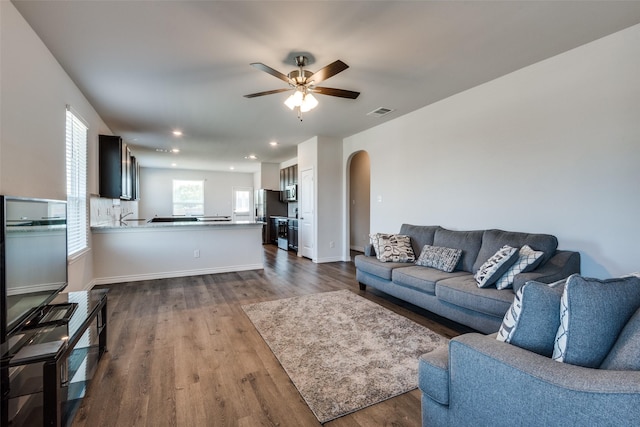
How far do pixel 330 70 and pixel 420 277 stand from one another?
7.35ft

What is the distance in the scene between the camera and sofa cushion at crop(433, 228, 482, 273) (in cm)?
328

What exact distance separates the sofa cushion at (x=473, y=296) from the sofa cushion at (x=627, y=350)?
4.47 feet

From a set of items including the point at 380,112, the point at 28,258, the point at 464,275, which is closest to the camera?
the point at 28,258

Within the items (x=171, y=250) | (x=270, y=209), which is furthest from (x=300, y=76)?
(x=270, y=209)

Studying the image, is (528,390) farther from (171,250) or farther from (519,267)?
(171,250)

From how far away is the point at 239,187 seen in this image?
1137 cm

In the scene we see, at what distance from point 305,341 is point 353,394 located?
0.80 m

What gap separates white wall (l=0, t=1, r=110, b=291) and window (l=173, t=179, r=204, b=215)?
299 inches

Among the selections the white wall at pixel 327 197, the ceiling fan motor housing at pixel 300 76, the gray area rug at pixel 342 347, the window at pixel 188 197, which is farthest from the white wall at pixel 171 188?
the ceiling fan motor housing at pixel 300 76

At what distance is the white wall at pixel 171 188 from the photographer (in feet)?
33.2

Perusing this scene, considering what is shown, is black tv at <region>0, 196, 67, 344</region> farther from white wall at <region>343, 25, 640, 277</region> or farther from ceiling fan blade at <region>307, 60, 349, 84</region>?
white wall at <region>343, 25, 640, 277</region>

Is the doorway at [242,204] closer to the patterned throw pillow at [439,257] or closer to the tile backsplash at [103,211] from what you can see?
the tile backsplash at [103,211]

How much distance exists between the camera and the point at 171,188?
10414 millimetres

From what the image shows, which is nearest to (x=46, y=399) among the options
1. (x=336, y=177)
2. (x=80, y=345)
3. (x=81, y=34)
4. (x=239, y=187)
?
(x=80, y=345)
